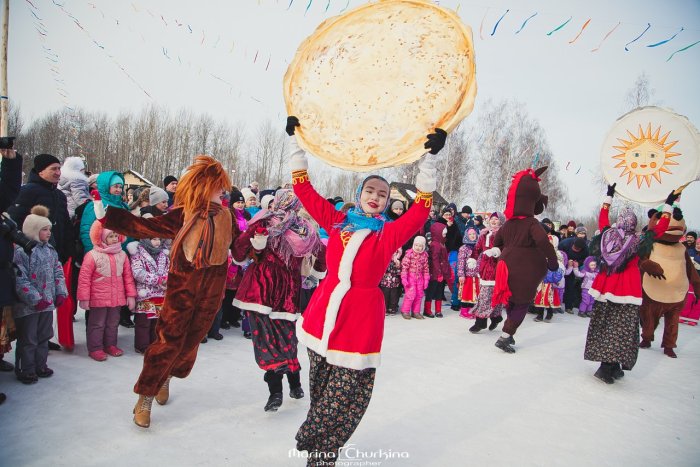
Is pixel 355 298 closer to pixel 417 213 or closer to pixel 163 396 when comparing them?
pixel 417 213

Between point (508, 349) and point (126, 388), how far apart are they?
5022 mm

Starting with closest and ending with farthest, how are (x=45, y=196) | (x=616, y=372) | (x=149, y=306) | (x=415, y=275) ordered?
(x=45, y=196)
(x=149, y=306)
(x=616, y=372)
(x=415, y=275)

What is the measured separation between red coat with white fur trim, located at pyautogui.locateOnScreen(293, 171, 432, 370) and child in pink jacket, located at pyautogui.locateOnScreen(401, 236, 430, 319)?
18.1 feet

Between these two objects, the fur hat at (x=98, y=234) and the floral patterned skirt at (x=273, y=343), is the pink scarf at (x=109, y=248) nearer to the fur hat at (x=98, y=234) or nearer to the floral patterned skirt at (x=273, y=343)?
the fur hat at (x=98, y=234)

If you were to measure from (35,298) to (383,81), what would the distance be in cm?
364

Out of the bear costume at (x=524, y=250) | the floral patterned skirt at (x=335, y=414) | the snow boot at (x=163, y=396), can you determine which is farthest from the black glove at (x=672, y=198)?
the snow boot at (x=163, y=396)

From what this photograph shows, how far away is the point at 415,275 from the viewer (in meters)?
7.98

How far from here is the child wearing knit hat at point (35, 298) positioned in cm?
363

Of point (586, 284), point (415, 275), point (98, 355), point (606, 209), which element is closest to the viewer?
point (98, 355)

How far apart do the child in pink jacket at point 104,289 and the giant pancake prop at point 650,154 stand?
241 inches

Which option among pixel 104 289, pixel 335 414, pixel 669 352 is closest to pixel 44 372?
pixel 104 289

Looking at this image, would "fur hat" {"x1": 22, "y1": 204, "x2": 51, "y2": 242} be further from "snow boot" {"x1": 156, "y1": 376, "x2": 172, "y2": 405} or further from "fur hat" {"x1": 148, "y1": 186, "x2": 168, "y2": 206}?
"snow boot" {"x1": 156, "y1": 376, "x2": 172, "y2": 405}

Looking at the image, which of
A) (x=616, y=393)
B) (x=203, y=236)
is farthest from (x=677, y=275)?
(x=203, y=236)

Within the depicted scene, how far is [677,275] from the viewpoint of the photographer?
21.2ft
